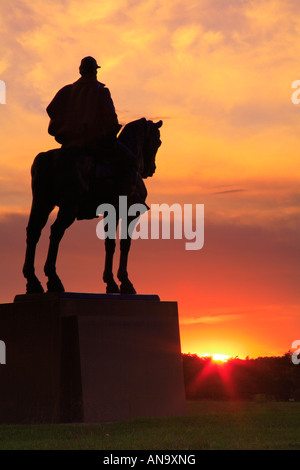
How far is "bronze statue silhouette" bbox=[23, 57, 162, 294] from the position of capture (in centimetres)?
1473

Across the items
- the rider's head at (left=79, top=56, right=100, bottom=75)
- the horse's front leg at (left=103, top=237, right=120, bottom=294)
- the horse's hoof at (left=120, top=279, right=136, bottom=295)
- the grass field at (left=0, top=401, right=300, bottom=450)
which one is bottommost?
the grass field at (left=0, top=401, right=300, bottom=450)

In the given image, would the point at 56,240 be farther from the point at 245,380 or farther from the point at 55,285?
the point at 245,380

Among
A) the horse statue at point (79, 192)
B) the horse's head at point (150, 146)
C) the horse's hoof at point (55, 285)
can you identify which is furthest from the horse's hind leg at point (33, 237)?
the horse's head at point (150, 146)

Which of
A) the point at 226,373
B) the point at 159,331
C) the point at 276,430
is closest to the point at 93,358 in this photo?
the point at 159,331

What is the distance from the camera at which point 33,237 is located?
15125mm

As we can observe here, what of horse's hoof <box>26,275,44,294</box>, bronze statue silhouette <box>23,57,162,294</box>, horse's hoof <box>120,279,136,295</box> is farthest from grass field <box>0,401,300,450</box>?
bronze statue silhouette <box>23,57,162,294</box>

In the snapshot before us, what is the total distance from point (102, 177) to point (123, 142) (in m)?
1.14

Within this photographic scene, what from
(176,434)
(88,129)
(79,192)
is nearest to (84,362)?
(79,192)

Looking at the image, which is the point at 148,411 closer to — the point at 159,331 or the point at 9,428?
the point at 159,331

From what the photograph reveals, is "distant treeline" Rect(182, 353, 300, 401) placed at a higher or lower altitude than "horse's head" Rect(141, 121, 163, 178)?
lower

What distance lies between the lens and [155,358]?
49.8ft

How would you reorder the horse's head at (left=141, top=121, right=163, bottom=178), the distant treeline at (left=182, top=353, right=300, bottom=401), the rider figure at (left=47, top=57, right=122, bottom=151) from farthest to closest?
the distant treeline at (left=182, top=353, right=300, bottom=401), the horse's head at (left=141, top=121, right=163, bottom=178), the rider figure at (left=47, top=57, right=122, bottom=151)

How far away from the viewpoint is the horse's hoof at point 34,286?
15.1m

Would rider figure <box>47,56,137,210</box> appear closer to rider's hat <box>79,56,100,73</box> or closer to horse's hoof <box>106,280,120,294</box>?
rider's hat <box>79,56,100,73</box>
